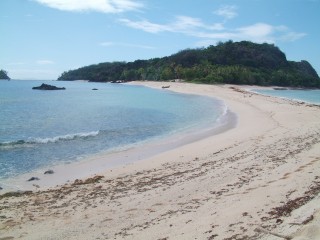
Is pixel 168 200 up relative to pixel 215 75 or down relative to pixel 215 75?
down

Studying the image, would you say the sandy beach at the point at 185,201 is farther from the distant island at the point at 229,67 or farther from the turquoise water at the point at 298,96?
the distant island at the point at 229,67

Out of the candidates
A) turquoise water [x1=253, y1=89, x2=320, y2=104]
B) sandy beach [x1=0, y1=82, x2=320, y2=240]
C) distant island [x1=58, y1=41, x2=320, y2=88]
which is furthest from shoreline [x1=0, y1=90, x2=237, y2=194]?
distant island [x1=58, y1=41, x2=320, y2=88]

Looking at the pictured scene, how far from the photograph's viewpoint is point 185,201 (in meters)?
9.78

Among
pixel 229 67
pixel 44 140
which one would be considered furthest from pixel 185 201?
pixel 229 67

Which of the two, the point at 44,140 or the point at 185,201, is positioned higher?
the point at 185,201

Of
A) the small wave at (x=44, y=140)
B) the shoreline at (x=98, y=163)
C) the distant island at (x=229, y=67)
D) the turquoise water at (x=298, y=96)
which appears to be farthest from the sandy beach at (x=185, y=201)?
the distant island at (x=229, y=67)

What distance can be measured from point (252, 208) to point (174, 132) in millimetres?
17642

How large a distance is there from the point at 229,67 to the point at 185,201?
117631 mm

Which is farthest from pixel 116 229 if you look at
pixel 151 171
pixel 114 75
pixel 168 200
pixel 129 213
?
pixel 114 75

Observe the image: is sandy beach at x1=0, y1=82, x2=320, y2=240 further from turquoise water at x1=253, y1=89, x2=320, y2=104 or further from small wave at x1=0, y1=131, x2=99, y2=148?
turquoise water at x1=253, y1=89, x2=320, y2=104

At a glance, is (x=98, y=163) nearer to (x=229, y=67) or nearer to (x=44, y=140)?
(x=44, y=140)

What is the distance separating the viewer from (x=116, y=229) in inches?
323

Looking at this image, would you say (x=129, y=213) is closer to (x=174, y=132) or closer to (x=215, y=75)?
(x=174, y=132)

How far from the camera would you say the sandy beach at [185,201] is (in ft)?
24.8
